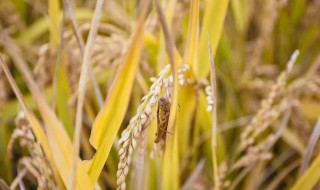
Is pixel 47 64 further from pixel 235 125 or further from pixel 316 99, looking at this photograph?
pixel 316 99

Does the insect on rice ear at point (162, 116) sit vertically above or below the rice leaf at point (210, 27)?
below

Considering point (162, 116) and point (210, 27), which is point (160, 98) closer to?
point (162, 116)

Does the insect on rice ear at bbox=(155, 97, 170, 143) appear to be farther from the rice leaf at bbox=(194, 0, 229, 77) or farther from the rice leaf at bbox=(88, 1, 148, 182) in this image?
the rice leaf at bbox=(194, 0, 229, 77)

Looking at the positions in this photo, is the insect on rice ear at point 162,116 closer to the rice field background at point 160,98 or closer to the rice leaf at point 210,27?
the rice field background at point 160,98

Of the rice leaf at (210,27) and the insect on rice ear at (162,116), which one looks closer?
the insect on rice ear at (162,116)

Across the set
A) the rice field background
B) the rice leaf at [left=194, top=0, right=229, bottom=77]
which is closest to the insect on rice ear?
the rice field background

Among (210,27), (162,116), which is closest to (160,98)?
(162,116)

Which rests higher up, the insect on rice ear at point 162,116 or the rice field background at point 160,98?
the rice field background at point 160,98

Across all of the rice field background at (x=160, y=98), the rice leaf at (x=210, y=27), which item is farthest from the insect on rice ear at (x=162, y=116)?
the rice leaf at (x=210, y=27)
